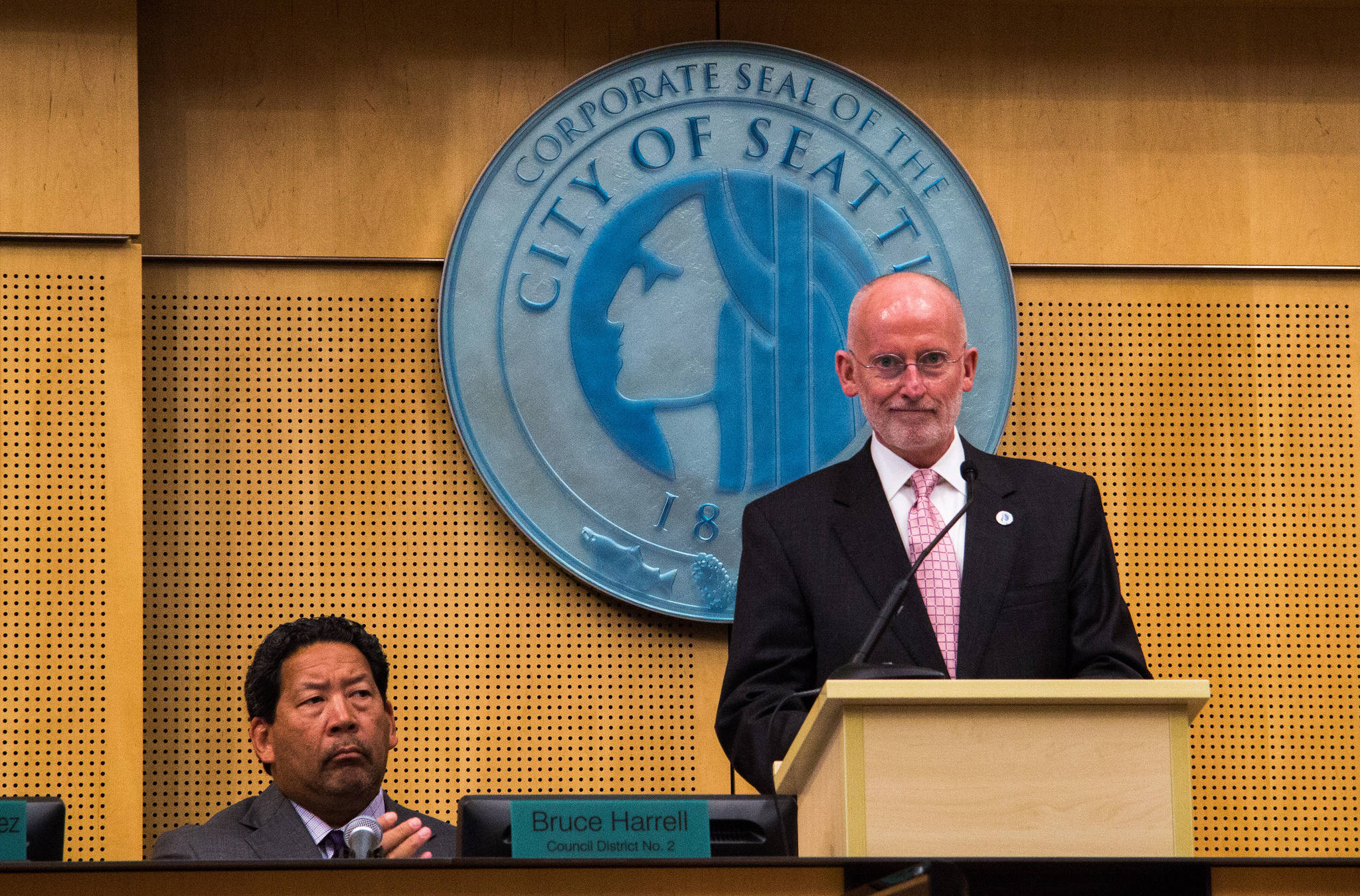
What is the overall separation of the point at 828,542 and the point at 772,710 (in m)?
0.44

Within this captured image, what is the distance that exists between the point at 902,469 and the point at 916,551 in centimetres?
17

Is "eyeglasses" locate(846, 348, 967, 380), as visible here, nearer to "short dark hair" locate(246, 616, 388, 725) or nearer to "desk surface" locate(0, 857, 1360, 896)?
"short dark hair" locate(246, 616, 388, 725)

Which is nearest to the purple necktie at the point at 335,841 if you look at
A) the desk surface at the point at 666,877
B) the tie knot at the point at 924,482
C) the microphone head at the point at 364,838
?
the microphone head at the point at 364,838

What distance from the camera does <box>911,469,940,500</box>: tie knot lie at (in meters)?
3.06

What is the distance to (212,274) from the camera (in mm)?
4422

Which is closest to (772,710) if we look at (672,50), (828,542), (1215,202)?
(828,542)

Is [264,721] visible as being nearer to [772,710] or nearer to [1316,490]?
[772,710]

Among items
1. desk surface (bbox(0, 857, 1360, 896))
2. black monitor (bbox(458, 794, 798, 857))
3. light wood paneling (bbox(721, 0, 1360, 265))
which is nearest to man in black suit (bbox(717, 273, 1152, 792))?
black monitor (bbox(458, 794, 798, 857))

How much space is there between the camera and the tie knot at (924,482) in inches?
121

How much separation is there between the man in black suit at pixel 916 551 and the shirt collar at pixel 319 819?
795 mm

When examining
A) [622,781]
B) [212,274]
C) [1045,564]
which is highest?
[212,274]

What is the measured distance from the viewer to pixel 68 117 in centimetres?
424

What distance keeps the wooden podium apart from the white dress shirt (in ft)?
3.92

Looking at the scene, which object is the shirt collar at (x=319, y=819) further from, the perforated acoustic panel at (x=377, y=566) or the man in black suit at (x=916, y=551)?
the perforated acoustic panel at (x=377, y=566)
